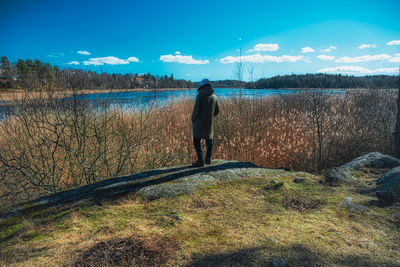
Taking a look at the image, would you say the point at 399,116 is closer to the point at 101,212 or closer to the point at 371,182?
the point at 371,182

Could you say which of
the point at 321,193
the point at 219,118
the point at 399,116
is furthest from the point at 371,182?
the point at 219,118

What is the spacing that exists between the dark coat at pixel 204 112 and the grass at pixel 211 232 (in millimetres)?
1645

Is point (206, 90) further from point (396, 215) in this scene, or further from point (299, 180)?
point (396, 215)

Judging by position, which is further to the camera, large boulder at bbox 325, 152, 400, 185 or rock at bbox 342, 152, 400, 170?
rock at bbox 342, 152, 400, 170

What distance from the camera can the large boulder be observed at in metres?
3.38

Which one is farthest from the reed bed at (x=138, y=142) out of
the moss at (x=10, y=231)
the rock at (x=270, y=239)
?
the rock at (x=270, y=239)

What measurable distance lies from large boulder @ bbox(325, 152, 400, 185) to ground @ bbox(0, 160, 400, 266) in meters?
0.25

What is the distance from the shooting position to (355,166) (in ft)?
12.5

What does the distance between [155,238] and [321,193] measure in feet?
7.52

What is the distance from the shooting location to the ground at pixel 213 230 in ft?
5.59

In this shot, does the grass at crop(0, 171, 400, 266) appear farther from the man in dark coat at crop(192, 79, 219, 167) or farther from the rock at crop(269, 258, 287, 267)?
the man in dark coat at crop(192, 79, 219, 167)

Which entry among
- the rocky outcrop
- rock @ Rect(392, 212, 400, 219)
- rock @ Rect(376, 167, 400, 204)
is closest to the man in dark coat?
the rocky outcrop

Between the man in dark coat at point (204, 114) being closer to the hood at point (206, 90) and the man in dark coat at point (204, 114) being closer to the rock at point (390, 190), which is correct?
the hood at point (206, 90)

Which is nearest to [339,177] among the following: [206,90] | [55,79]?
[206,90]
